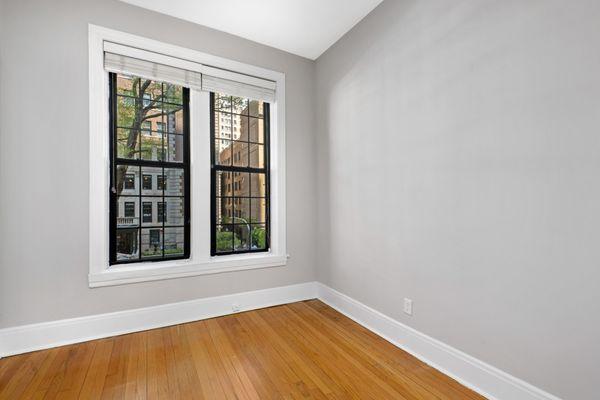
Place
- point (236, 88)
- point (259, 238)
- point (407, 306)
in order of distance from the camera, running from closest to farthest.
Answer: point (407, 306), point (236, 88), point (259, 238)

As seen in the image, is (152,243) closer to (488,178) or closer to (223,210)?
(223,210)

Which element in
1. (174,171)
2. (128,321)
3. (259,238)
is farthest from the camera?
(259,238)

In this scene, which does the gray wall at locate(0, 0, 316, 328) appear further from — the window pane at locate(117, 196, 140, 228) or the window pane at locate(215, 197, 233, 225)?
the window pane at locate(215, 197, 233, 225)

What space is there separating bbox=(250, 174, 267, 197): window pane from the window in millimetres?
1020

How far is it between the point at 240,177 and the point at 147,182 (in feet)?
3.01

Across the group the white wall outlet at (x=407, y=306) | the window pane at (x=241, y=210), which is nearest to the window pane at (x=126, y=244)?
the window pane at (x=241, y=210)

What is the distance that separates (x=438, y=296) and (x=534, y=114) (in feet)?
4.13

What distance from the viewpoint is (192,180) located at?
108 inches

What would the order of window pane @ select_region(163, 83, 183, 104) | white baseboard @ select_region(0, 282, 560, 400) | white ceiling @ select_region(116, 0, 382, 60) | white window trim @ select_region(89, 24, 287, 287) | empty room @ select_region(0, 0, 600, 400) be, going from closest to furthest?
1. empty room @ select_region(0, 0, 600, 400)
2. white baseboard @ select_region(0, 282, 560, 400)
3. white window trim @ select_region(89, 24, 287, 287)
4. white ceiling @ select_region(116, 0, 382, 60)
5. window pane @ select_region(163, 83, 183, 104)

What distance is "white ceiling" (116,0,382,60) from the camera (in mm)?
2441

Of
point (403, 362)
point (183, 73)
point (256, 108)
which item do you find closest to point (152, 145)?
point (183, 73)

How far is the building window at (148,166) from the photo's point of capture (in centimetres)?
254

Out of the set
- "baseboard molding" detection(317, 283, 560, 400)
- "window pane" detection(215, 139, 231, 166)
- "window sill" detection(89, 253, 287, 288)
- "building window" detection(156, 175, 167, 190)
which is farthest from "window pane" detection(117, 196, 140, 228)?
"baseboard molding" detection(317, 283, 560, 400)

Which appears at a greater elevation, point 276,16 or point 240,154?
point 276,16
